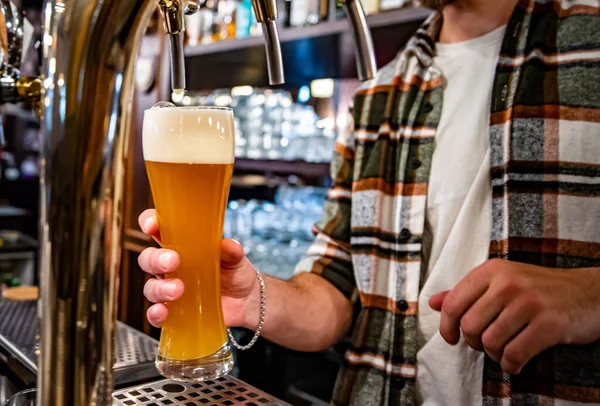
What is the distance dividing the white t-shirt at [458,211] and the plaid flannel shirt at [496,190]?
3cm

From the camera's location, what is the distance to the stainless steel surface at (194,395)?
90 cm

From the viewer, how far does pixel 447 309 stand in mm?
1011

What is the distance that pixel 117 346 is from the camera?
125 centimetres

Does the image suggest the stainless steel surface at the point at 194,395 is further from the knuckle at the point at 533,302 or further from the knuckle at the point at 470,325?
the knuckle at the point at 533,302

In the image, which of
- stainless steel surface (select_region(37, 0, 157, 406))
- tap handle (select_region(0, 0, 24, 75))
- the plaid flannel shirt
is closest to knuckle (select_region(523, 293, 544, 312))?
the plaid flannel shirt

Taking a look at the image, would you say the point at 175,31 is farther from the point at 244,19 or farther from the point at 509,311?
the point at 244,19

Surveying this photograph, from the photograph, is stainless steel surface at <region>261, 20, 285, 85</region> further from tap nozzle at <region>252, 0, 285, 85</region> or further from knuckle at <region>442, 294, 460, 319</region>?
knuckle at <region>442, 294, 460, 319</region>

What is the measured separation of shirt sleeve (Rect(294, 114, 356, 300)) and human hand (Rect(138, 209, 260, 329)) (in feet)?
1.28

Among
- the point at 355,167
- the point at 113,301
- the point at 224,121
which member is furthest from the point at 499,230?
the point at 113,301

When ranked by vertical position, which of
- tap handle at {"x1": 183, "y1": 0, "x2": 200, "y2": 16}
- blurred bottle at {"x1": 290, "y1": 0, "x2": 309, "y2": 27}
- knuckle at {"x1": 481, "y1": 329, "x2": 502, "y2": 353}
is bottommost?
knuckle at {"x1": 481, "y1": 329, "x2": 502, "y2": 353}

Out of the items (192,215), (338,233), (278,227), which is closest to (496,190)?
(338,233)

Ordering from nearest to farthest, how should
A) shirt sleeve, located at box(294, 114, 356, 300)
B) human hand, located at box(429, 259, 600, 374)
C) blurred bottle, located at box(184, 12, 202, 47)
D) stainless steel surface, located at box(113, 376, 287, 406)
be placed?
stainless steel surface, located at box(113, 376, 287, 406) < human hand, located at box(429, 259, 600, 374) < shirt sleeve, located at box(294, 114, 356, 300) < blurred bottle, located at box(184, 12, 202, 47)

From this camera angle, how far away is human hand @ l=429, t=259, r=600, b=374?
1.00 m

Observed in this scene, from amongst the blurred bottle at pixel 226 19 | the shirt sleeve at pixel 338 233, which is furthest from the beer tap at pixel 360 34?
the blurred bottle at pixel 226 19
